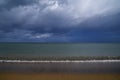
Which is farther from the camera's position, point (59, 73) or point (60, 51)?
point (60, 51)

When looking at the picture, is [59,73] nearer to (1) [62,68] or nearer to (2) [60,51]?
(1) [62,68]

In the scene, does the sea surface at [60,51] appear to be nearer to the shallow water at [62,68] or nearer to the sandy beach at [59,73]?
the shallow water at [62,68]

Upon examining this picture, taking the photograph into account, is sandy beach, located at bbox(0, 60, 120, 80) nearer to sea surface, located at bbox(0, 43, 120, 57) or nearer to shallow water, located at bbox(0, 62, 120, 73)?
shallow water, located at bbox(0, 62, 120, 73)

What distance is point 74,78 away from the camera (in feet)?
36.8

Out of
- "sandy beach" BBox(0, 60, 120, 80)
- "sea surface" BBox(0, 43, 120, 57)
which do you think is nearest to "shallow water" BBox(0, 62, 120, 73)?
"sandy beach" BBox(0, 60, 120, 80)

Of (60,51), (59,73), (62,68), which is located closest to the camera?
(59,73)

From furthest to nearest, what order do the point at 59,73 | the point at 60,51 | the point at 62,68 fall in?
the point at 60,51 → the point at 62,68 → the point at 59,73

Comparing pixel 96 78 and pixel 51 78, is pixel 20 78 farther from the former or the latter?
pixel 96 78

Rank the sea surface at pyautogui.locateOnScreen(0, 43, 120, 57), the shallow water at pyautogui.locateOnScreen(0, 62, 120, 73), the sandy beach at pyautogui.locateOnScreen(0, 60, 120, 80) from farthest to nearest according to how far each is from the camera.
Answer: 1. the sea surface at pyautogui.locateOnScreen(0, 43, 120, 57)
2. the shallow water at pyautogui.locateOnScreen(0, 62, 120, 73)
3. the sandy beach at pyautogui.locateOnScreen(0, 60, 120, 80)

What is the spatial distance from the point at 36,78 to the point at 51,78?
2.75 feet

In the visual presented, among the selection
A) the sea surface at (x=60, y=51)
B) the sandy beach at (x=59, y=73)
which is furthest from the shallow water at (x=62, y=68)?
the sea surface at (x=60, y=51)

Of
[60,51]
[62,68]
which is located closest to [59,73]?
[62,68]

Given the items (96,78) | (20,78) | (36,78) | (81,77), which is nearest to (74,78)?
(81,77)

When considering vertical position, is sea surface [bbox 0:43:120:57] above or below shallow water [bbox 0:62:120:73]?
above
